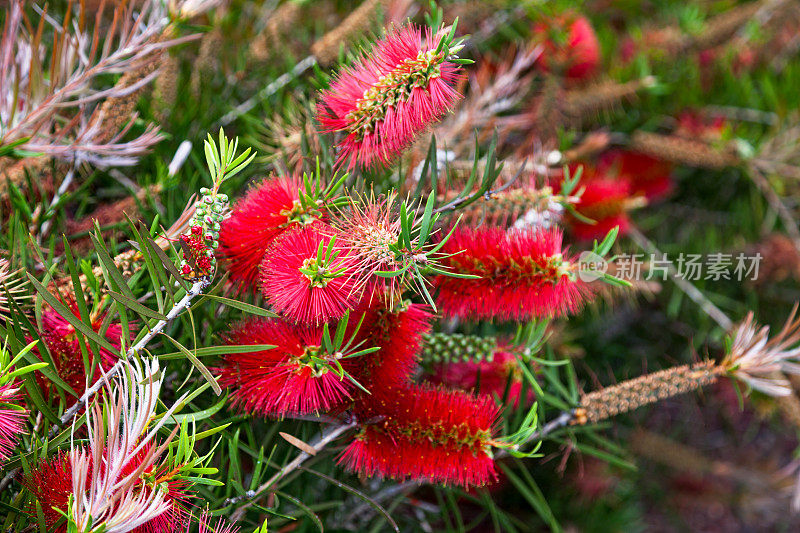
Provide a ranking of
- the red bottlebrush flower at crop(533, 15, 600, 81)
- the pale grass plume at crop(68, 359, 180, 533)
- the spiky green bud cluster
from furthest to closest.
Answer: the red bottlebrush flower at crop(533, 15, 600, 81) < the spiky green bud cluster < the pale grass plume at crop(68, 359, 180, 533)

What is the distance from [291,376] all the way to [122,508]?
0.09m

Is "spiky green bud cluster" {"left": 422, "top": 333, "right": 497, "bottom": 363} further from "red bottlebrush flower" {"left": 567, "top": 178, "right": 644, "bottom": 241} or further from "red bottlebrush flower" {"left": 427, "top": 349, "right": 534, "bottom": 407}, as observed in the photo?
"red bottlebrush flower" {"left": 567, "top": 178, "right": 644, "bottom": 241}

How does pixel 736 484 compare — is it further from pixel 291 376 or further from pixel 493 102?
pixel 291 376

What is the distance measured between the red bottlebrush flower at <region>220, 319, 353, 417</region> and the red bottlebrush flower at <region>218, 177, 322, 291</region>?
31mm

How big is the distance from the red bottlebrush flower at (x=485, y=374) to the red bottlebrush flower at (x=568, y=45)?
38cm

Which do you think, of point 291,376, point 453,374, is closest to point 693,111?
point 453,374

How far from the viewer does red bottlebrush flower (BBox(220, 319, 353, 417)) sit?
273mm

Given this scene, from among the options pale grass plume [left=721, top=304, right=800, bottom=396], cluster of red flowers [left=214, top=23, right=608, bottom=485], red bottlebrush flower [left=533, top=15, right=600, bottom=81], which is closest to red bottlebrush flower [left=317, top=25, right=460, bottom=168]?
cluster of red flowers [left=214, top=23, right=608, bottom=485]

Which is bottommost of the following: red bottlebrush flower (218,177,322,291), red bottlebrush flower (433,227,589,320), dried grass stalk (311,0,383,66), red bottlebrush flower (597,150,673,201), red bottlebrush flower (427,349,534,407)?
red bottlebrush flower (597,150,673,201)

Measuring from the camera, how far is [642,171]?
709 mm

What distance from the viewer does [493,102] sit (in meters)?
0.58

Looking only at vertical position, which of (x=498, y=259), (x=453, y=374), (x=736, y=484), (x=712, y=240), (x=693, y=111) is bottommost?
(x=736, y=484)

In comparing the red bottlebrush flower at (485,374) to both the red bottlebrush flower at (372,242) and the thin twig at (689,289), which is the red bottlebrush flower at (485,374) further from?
the thin twig at (689,289)

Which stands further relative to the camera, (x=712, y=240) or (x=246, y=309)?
A: (x=712, y=240)
